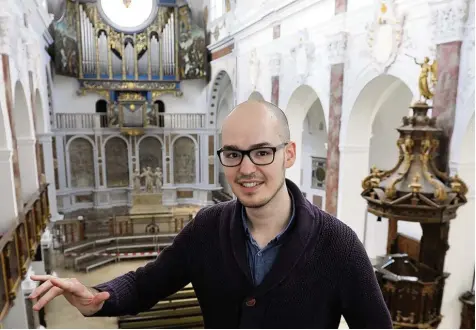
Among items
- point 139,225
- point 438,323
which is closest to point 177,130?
point 139,225

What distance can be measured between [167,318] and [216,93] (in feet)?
38.4

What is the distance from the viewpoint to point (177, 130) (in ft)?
60.2

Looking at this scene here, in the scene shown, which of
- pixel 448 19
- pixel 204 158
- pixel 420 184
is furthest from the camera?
pixel 204 158

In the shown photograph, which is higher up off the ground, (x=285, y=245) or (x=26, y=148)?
(x=285, y=245)

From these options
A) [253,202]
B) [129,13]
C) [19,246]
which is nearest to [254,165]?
[253,202]

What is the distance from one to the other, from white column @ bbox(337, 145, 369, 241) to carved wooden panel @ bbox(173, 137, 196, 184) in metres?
11.7

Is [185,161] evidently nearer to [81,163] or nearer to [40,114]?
[81,163]

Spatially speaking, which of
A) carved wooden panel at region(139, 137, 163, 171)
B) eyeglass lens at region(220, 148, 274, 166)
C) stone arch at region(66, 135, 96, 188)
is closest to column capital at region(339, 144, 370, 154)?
eyeglass lens at region(220, 148, 274, 166)

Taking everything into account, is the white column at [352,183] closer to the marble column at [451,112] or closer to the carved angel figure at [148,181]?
the marble column at [451,112]

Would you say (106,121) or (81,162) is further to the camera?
(106,121)

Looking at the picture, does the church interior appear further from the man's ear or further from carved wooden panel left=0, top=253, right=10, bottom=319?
the man's ear

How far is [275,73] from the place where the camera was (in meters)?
10.4

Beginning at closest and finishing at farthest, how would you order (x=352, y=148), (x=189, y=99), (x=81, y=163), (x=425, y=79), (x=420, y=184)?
(x=420, y=184) → (x=425, y=79) → (x=352, y=148) → (x=81, y=163) → (x=189, y=99)

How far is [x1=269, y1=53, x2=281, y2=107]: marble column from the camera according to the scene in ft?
33.3
